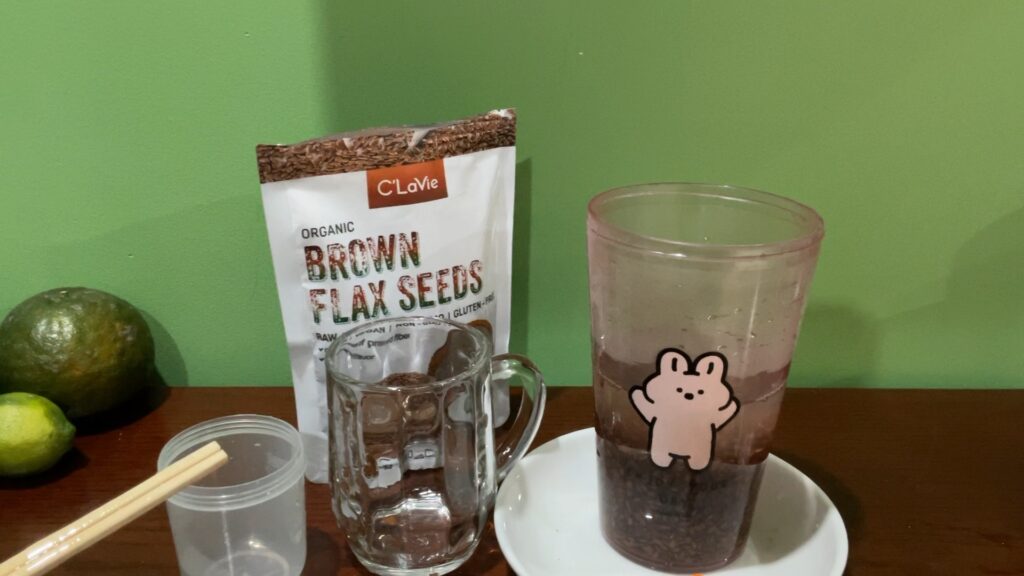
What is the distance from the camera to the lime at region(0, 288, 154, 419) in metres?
0.64

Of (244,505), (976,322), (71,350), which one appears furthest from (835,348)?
(71,350)

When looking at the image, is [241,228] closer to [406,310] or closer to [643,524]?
[406,310]

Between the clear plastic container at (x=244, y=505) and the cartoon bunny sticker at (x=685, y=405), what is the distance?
0.76ft

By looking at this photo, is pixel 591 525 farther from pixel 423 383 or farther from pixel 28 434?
pixel 28 434

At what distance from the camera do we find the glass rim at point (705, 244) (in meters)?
0.46

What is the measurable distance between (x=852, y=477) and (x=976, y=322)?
0.22 metres

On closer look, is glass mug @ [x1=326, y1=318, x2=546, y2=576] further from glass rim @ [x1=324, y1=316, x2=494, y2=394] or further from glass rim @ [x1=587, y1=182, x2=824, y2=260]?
glass rim @ [x1=587, y1=182, x2=824, y2=260]

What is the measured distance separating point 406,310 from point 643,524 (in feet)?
0.76

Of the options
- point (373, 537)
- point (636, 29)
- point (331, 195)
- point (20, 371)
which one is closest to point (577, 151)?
point (636, 29)

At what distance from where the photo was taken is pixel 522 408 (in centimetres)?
60

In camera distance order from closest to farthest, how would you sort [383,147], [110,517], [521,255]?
[110,517], [383,147], [521,255]

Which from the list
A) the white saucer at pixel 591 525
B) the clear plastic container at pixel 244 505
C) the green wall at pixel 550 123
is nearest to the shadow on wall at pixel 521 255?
the green wall at pixel 550 123

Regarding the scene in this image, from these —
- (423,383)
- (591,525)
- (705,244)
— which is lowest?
(591,525)

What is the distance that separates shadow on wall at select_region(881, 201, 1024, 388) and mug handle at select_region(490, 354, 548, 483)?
353 mm
